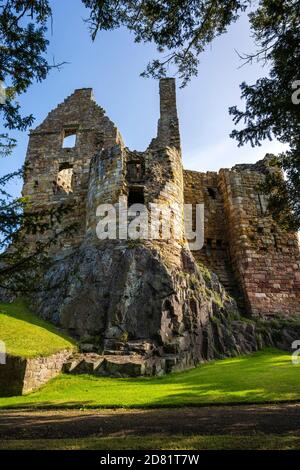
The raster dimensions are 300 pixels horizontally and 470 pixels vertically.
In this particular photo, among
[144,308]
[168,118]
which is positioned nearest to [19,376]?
[144,308]

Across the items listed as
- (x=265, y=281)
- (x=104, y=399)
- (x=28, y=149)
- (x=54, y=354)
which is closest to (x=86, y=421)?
(x=104, y=399)

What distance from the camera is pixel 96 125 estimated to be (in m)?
23.6

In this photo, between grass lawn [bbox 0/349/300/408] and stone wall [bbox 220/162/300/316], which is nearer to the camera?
grass lawn [bbox 0/349/300/408]

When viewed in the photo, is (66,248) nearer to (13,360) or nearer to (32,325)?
(32,325)

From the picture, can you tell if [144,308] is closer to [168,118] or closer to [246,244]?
[246,244]

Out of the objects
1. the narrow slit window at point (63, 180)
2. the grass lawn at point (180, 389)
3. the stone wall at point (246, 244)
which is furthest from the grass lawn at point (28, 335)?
the stone wall at point (246, 244)

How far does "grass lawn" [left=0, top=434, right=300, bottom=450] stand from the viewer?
398 centimetres

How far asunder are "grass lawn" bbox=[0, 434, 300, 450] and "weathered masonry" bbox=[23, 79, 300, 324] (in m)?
12.0

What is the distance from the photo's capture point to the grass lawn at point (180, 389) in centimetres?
Result: 768

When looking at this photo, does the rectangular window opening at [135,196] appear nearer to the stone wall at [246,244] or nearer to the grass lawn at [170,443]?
the stone wall at [246,244]

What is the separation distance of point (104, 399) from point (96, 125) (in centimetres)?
1909

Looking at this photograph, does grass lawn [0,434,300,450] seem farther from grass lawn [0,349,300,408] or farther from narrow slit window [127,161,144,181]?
narrow slit window [127,161,144,181]

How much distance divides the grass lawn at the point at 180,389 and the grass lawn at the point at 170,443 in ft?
10.1

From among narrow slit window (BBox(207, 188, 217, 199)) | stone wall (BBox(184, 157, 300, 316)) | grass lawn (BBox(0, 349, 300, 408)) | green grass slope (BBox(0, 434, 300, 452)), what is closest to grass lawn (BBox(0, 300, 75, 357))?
grass lawn (BBox(0, 349, 300, 408))
